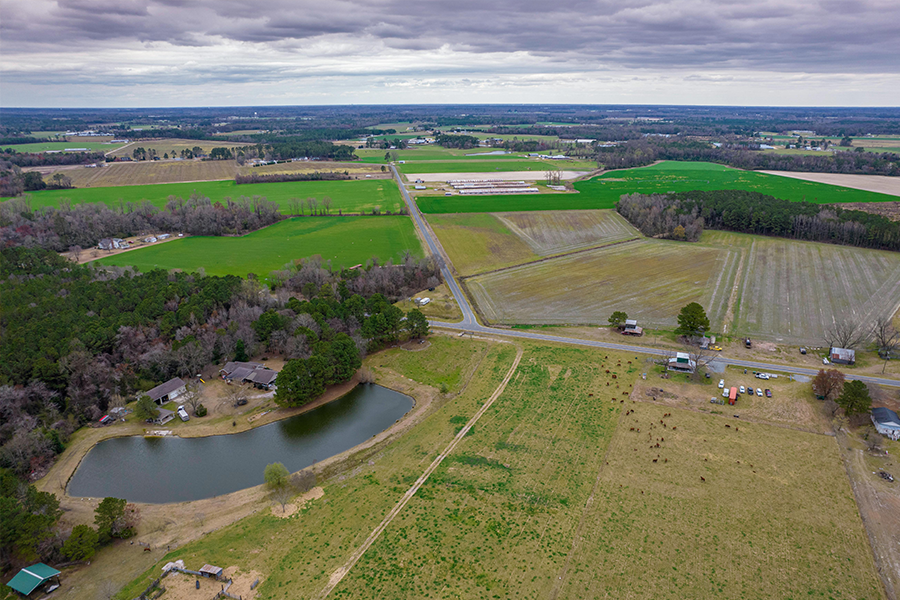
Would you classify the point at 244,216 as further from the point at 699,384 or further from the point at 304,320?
the point at 699,384

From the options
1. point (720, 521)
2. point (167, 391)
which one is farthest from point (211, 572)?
point (720, 521)

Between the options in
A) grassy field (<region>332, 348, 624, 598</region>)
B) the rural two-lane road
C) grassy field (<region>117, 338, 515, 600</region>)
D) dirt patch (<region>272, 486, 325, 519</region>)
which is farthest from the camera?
the rural two-lane road

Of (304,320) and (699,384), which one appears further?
(304,320)

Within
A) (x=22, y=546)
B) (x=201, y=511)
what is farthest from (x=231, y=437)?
(x=22, y=546)

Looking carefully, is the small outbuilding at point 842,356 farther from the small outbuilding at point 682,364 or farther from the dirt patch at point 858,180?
the dirt patch at point 858,180

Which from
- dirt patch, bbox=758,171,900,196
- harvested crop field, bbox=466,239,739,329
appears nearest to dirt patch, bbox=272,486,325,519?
harvested crop field, bbox=466,239,739,329

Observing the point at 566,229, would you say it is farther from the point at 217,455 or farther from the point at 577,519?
the point at 217,455

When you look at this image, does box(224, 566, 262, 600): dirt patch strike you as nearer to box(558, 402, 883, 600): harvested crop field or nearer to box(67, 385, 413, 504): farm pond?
box(67, 385, 413, 504): farm pond
